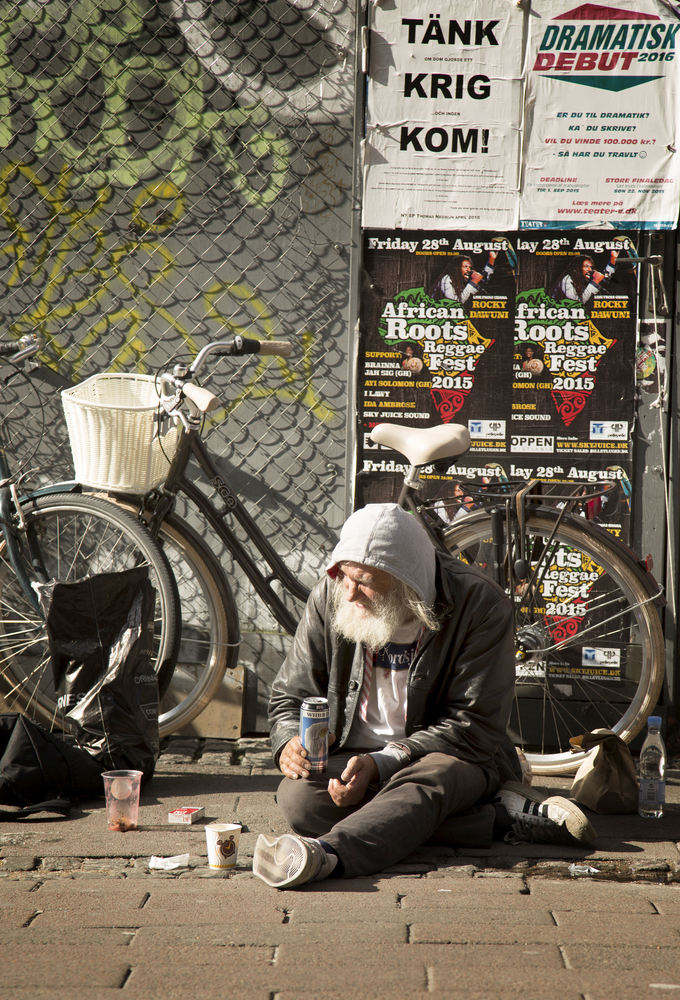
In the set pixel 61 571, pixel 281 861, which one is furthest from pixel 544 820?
pixel 61 571

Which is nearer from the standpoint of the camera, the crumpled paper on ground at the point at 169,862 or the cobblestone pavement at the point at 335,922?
the cobblestone pavement at the point at 335,922

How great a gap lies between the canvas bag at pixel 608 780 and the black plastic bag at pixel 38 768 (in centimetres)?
203

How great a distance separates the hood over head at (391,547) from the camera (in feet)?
10.4

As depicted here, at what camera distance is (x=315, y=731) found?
10.3 ft

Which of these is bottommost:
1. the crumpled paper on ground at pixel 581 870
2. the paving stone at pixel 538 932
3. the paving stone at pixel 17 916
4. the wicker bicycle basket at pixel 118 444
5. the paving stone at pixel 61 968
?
the paving stone at pixel 61 968

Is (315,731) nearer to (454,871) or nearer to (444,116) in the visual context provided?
(454,871)

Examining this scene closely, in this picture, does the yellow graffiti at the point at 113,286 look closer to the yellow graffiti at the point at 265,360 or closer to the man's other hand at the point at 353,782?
the yellow graffiti at the point at 265,360

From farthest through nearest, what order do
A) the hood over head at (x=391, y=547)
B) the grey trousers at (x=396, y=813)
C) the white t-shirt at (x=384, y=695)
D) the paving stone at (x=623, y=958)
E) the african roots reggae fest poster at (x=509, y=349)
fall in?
1. the african roots reggae fest poster at (x=509, y=349)
2. the white t-shirt at (x=384, y=695)
3. the hood over head at (x=391, y=547)
4. the grey trousers at (x=396, y=813)
5. the paving stone at (x=623, y=958)

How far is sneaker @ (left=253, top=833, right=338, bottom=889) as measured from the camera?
2.80 meters

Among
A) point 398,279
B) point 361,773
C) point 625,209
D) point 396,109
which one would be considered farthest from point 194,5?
point 361,773

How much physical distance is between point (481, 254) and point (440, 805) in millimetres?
2781

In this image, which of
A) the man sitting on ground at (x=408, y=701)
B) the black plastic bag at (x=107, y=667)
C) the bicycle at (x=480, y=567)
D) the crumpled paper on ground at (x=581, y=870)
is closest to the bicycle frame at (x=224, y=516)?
the bicycle at (x=480, y=567)

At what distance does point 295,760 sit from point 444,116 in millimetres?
3253

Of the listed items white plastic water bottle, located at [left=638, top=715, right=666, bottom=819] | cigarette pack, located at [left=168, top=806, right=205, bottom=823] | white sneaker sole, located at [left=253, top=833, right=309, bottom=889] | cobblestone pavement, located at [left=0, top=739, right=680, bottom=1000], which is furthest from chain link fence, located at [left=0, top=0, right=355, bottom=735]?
white plastic water bottle, located at [left=638, top=715, right=666, bottom=819]
